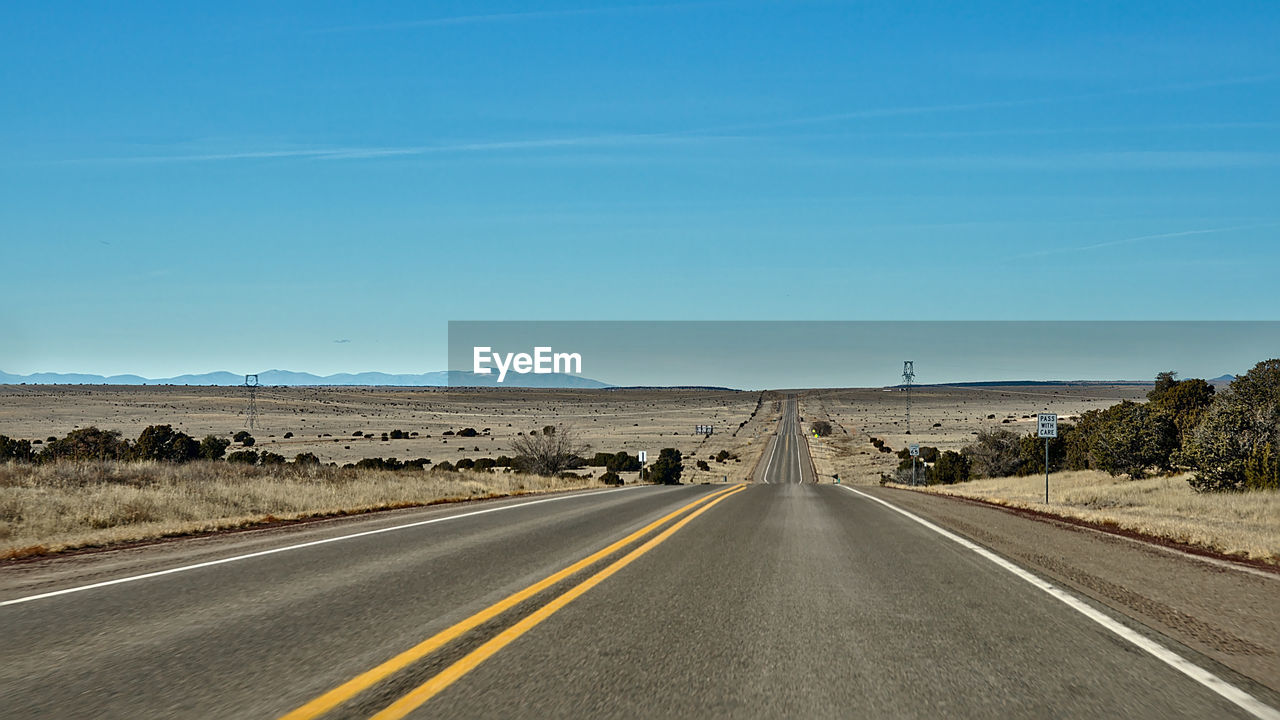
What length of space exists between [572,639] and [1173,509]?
22019 mm

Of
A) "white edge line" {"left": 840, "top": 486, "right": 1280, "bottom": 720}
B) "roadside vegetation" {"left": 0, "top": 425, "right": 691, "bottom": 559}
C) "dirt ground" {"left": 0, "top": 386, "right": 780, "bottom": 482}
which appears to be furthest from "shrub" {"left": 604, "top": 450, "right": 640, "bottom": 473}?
"white edge line" {"left": 840, "top": 486, "right": 1280, "bottom": 720}

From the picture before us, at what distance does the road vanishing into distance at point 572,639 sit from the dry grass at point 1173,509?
15.7 ft

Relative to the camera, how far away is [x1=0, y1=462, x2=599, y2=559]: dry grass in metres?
12.7

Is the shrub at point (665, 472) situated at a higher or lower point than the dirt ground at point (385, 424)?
lower

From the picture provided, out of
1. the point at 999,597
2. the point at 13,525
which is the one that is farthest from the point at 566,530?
the point at 13,525

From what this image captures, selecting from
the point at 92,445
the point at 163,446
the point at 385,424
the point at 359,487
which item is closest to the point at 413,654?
the point at 359,487

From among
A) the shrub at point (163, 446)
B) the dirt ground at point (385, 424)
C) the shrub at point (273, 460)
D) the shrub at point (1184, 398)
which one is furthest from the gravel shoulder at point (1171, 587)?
the dirt ground at point (385, 424)

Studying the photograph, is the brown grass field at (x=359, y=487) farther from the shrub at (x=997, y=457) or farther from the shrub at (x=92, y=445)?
the shrub at (x=92, y=445)

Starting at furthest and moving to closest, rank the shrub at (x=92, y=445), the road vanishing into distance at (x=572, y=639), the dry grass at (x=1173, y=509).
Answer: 1. the shrub at (x=92, y=445)
2. the dry grass at (x=1173, y=509)
3. the road vanishing into distance at (x=572, y=639)

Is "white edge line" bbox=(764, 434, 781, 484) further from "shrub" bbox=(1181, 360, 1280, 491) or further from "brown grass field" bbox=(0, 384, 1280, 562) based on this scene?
"shrub" bbox=(1181, 360, 1280, 491)

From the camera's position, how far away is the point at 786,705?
445 cm

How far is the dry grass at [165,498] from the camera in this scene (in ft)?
41.7

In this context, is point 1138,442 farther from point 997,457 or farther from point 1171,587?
point 1171,587

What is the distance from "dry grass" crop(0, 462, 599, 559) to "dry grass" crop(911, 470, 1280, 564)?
14.4 metres
